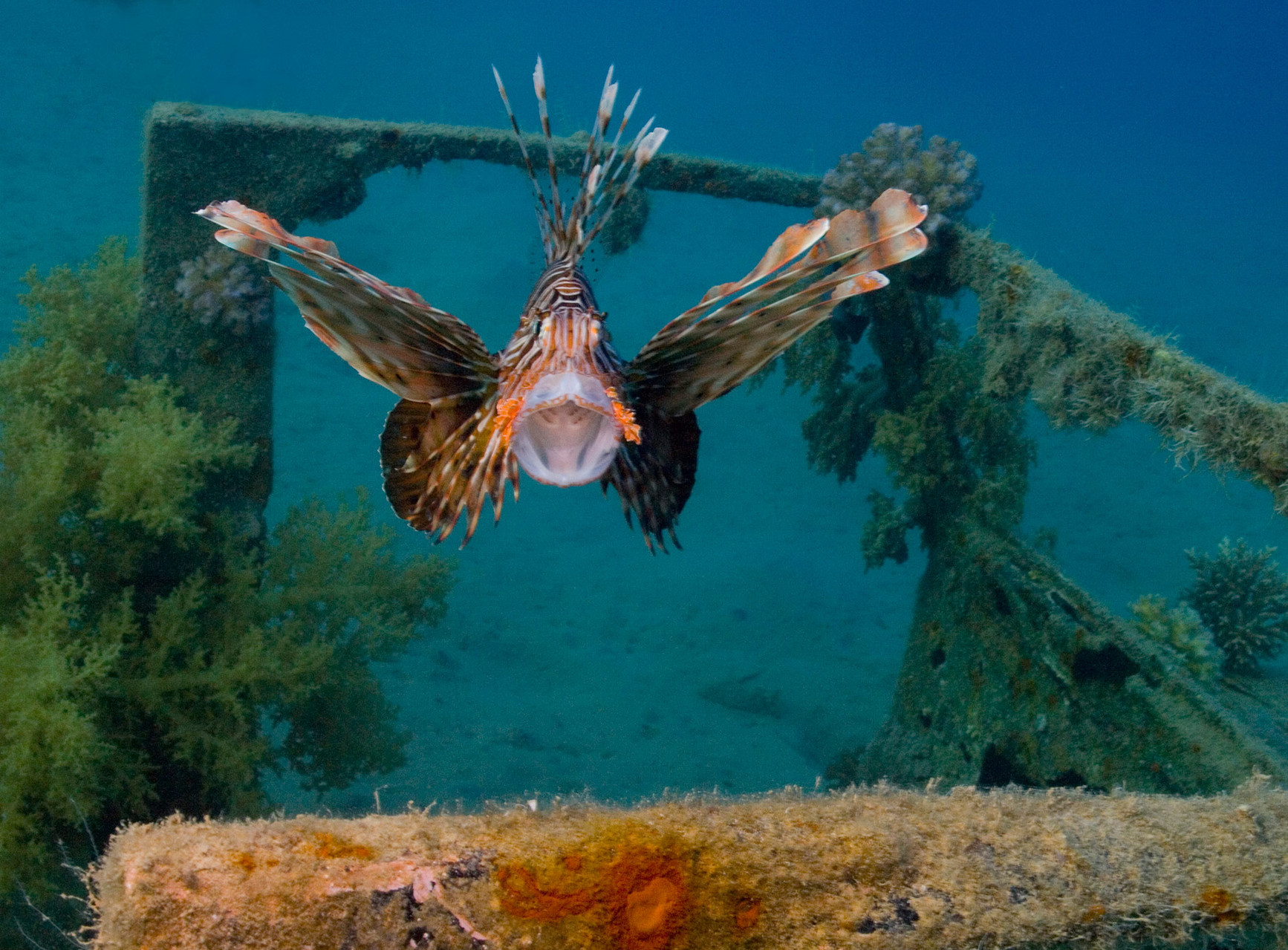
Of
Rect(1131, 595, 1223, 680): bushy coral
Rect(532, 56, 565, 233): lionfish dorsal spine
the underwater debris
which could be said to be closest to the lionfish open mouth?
Rect(532, 56, 565, 233): lionfish dorsal spine

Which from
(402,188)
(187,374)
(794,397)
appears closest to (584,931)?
(187,374)

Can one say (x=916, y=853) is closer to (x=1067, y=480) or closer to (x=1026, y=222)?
(x=1067, y=480)

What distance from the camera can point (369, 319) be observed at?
2.16m

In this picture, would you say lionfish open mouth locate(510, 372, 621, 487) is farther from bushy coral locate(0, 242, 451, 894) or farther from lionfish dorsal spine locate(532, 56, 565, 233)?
bushy coral locate(0, 242, 451, 894)

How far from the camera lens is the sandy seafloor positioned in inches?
366

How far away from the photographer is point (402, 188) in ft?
115

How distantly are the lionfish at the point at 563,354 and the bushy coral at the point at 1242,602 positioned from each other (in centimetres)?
542

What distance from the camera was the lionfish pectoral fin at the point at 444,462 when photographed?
7.32ft

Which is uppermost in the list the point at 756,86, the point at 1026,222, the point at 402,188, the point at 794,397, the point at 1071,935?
the point at 756,86

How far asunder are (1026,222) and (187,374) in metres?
55.9

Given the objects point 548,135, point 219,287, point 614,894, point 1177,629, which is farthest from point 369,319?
point 1177,629

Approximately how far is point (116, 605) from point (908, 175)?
5.56 meters

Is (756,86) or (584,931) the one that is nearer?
(584,931)

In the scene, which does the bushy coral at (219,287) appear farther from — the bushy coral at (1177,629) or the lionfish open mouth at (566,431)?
the bushy coral at (1177,629)
